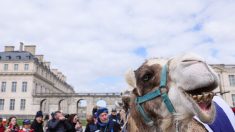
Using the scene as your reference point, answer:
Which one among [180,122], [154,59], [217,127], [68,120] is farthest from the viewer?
[68,120]

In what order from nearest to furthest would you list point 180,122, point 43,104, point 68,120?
point 180,122
point 68,120
point 43,104

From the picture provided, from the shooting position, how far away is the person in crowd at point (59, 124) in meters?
8.44

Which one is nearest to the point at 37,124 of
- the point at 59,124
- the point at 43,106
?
the point at 59,124

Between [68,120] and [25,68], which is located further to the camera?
[25,68]

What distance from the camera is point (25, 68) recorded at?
222ft

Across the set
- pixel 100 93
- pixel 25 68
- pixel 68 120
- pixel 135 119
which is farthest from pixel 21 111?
pixel 135 119

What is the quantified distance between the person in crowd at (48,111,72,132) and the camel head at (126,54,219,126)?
628 centimetres

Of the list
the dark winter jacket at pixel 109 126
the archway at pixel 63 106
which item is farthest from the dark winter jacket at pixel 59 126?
the archway at pixel 63 106

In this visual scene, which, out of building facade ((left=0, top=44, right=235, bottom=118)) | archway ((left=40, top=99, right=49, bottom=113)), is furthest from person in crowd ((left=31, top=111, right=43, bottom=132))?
archway ((left=40, top=99, right=49, bottom=113))

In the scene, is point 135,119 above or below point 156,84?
below

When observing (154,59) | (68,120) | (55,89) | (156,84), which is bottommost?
(68,120)

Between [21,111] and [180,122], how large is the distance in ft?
230

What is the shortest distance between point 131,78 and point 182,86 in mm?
815

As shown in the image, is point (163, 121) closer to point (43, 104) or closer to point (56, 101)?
point (56, 101)
